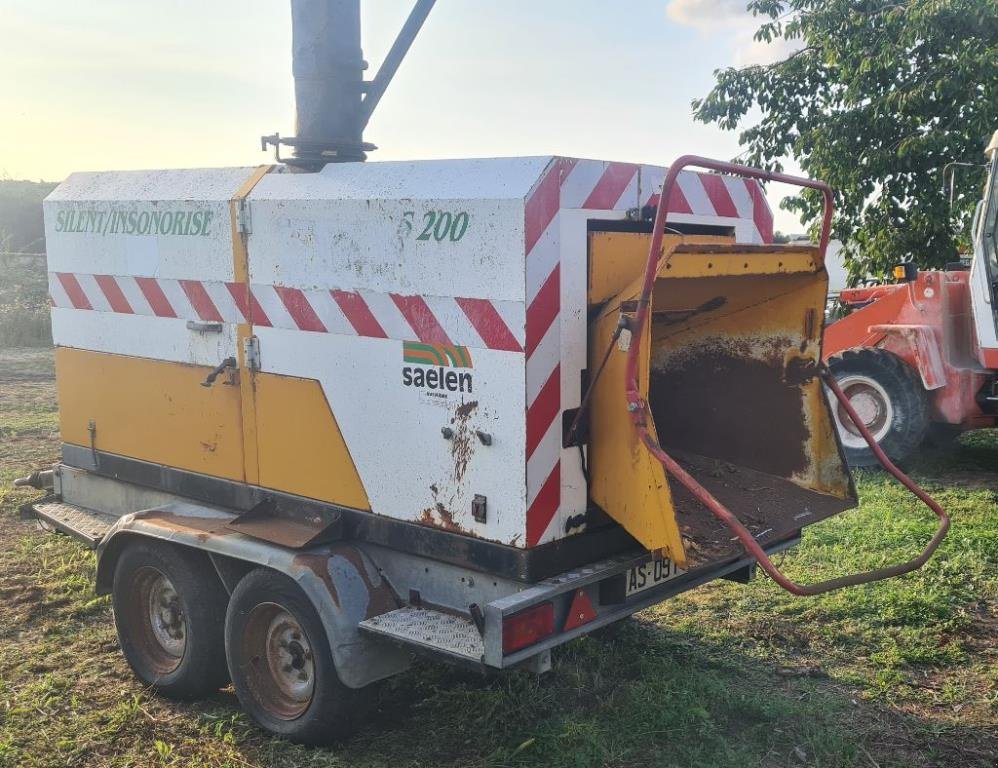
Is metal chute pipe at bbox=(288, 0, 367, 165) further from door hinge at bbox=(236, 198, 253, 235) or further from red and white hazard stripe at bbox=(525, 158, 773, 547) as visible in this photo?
red and white hazard stripe at bbox=(525, 158, 773, 547)

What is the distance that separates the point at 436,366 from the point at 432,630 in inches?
36.2

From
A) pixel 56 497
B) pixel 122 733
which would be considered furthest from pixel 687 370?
pixel 56 497

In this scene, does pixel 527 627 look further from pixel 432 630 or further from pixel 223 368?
pixel 223 368

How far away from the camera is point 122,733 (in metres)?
4.08

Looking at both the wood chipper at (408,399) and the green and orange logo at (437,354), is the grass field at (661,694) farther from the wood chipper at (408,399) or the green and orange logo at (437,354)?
the green and orange logo at (437,354)

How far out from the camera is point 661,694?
419cm

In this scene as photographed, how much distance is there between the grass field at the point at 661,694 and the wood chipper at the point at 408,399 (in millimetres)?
289

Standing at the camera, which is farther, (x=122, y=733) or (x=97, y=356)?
(x=97, y=356)

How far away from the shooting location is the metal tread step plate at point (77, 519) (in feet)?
16.0

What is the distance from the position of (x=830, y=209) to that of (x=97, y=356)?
344 cm

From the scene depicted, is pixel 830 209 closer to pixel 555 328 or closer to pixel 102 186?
pixel 555 328

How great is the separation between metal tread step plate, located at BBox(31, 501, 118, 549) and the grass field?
0.51 m

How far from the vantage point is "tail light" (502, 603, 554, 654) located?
327 centimetres

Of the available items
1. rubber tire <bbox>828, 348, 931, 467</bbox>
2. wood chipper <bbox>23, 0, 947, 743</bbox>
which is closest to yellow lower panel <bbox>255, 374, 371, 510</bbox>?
wood chipper <bbox>23, 0, 947, 743</bbox>
